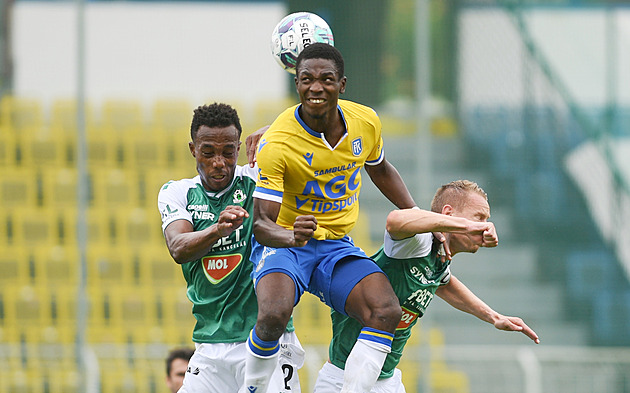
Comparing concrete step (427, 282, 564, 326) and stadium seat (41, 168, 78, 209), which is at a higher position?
stadium seat (41, 168, 78, 209)

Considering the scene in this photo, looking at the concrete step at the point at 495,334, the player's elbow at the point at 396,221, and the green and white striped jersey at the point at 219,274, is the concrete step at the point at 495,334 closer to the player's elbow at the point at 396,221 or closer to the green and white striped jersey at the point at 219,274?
the green and white striped jersey at the point at 219,274

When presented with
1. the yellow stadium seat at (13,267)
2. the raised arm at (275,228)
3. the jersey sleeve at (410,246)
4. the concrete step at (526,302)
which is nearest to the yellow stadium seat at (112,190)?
the yellow stadium seat at (13,267)

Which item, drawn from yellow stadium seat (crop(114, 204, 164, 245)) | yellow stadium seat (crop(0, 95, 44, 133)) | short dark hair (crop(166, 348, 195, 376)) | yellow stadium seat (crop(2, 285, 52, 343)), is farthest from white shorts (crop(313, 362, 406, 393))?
yellow stadium seat (crop(0, 95, 44, 133))

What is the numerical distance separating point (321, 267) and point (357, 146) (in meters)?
0.63

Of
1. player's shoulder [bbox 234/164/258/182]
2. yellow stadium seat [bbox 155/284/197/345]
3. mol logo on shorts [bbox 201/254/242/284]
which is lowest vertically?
yellow stadium seat [bbox 155/284/197/345]

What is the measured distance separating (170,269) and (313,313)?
162 centimetres

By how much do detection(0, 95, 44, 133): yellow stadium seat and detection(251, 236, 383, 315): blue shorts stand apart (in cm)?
733

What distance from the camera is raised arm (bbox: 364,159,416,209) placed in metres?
5.40

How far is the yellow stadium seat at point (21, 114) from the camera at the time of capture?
11680mm

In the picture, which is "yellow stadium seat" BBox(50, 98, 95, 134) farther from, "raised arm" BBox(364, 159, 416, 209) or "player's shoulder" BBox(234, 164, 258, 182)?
"raised arm" BBox(364, 159, 416, 209)

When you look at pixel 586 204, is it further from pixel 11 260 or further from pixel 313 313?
pixel 11 260

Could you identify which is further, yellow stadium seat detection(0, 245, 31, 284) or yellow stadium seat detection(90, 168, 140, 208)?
yellow stadium seat detection(90, 168, 140, 208)

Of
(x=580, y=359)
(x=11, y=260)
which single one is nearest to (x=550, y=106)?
(x=580, y=359)

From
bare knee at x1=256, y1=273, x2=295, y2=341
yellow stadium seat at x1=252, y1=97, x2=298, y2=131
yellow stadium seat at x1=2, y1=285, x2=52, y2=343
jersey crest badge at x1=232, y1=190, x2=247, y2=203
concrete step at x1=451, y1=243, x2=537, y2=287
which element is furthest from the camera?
yellow stadium seat at x1=252, y1=97, x2=298, y2=131
